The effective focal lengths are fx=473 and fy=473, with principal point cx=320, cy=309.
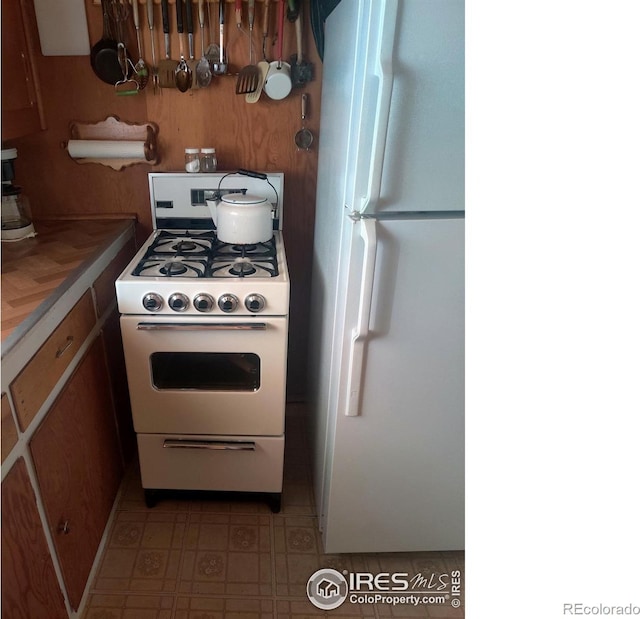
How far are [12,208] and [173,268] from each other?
0.69 metres

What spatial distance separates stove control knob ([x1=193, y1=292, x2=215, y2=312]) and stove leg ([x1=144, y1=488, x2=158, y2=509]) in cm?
81

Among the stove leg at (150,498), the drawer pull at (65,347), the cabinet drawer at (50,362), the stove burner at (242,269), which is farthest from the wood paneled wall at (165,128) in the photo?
the stove leg at (150,498)

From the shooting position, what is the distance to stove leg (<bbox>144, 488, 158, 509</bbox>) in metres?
1.76

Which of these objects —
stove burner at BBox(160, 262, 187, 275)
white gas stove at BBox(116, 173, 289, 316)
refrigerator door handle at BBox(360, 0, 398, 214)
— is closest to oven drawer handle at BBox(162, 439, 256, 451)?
white gas stove at BBox(116, 173, 289, 316)

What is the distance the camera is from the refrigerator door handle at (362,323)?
1151 millimetres

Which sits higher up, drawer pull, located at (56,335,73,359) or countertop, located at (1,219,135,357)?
countertop, located at (1,219,135,357)

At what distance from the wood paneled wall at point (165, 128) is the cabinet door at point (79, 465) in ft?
2.34

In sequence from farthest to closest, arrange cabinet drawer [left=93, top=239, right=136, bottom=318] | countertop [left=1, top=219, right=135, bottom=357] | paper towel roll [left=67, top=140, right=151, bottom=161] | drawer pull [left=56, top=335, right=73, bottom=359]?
1. paper towel roll [left=67, top=140, right=151, bottom=161]
2. cabinet drawer [left=93, top=239, right=136, bottom=318]
3. drawer pull [left=56, top=335, right=73, bottom=359]
4. countertop [left=1, top=219, right=135, bottom=357]

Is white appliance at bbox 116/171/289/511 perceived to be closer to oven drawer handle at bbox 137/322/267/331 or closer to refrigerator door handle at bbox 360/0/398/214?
oven drawer handle at bbox 137/322/267/331

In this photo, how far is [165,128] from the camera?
72.8 inches

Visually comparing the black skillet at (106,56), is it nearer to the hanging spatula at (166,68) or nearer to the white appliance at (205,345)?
the hanging spatula at (166,68)
